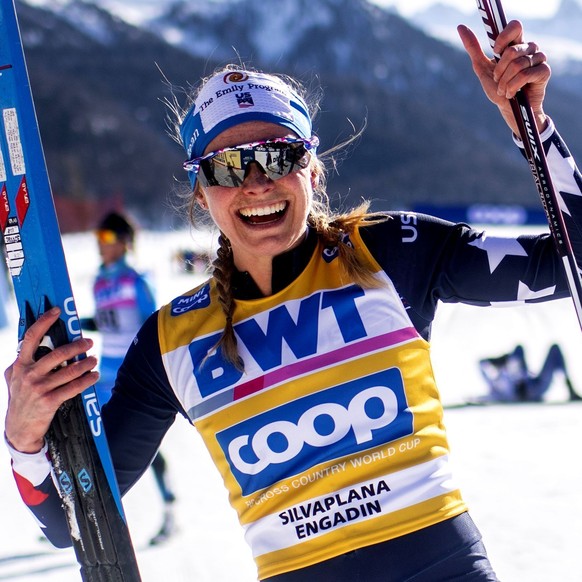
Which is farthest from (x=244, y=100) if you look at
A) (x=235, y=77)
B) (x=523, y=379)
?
(x=523, y=379)

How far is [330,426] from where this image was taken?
1405 mm

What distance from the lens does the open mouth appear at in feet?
5.08

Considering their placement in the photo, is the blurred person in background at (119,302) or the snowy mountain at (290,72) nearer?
the blurred person in background at (119,302)

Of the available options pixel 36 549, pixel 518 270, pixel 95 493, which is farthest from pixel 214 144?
pixel 36 549

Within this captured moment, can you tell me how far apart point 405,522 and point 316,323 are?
407 mm

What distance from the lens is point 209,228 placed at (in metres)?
2.10

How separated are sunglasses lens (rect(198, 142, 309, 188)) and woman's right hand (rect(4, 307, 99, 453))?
1.40 ft

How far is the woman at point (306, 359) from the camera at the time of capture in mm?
1375

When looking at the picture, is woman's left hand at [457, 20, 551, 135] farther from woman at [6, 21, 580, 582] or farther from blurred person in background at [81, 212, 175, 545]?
blurred person in background at [81, 212, 175, 545]

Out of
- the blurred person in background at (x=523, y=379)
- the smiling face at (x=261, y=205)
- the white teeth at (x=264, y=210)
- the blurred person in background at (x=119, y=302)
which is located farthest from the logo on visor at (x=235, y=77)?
the blurred person in background at (x=523, y=379)

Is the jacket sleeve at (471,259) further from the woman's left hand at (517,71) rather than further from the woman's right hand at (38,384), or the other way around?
the woman's right hand at (38,384)

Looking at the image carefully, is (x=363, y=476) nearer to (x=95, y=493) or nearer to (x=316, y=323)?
(x=316, y=323)

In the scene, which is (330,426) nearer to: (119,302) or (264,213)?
(264,213)

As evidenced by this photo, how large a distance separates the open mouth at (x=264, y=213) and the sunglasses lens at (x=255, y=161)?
0.06 metres
